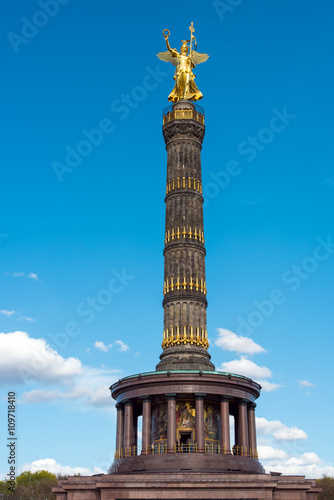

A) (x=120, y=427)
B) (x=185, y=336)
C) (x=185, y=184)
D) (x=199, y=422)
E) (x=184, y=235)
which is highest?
(x=185, y=184)

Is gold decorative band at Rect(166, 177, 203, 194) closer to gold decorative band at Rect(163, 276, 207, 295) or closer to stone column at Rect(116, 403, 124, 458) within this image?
gold decorative band at Rect(163, 276, 207, 295)

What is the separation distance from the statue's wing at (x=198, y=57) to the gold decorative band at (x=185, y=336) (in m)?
20.0

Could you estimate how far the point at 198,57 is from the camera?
43125 mm

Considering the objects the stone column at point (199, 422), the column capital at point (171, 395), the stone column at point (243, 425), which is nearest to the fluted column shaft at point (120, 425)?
the column capital at point (171, 395)

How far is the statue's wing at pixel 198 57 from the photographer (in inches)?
1689

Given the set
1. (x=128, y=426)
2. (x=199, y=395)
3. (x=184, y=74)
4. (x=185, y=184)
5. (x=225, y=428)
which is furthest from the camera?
(x=184, y=74)

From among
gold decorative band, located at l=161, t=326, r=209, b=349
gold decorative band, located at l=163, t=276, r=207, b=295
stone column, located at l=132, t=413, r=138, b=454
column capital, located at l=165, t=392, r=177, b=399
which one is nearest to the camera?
column capital, located at l=165, t=392, r=177, b=399

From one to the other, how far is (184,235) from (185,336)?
6625 millimetres

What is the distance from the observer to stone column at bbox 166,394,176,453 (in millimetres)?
30453

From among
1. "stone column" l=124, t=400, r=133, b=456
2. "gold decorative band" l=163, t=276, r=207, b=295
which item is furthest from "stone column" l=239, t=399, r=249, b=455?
"gold decorative band" l=163, t=276, r=207, b=295

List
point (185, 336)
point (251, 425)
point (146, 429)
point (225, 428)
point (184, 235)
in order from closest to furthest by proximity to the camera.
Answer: point (225, 428), point (146, 429), point (251, 425), point (185, 336), point (184, 235)

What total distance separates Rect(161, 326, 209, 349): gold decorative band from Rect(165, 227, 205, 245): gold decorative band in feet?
19.4

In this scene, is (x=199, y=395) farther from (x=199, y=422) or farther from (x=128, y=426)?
(x=128, y=426)

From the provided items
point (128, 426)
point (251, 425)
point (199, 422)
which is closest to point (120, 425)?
point (128, 426)
